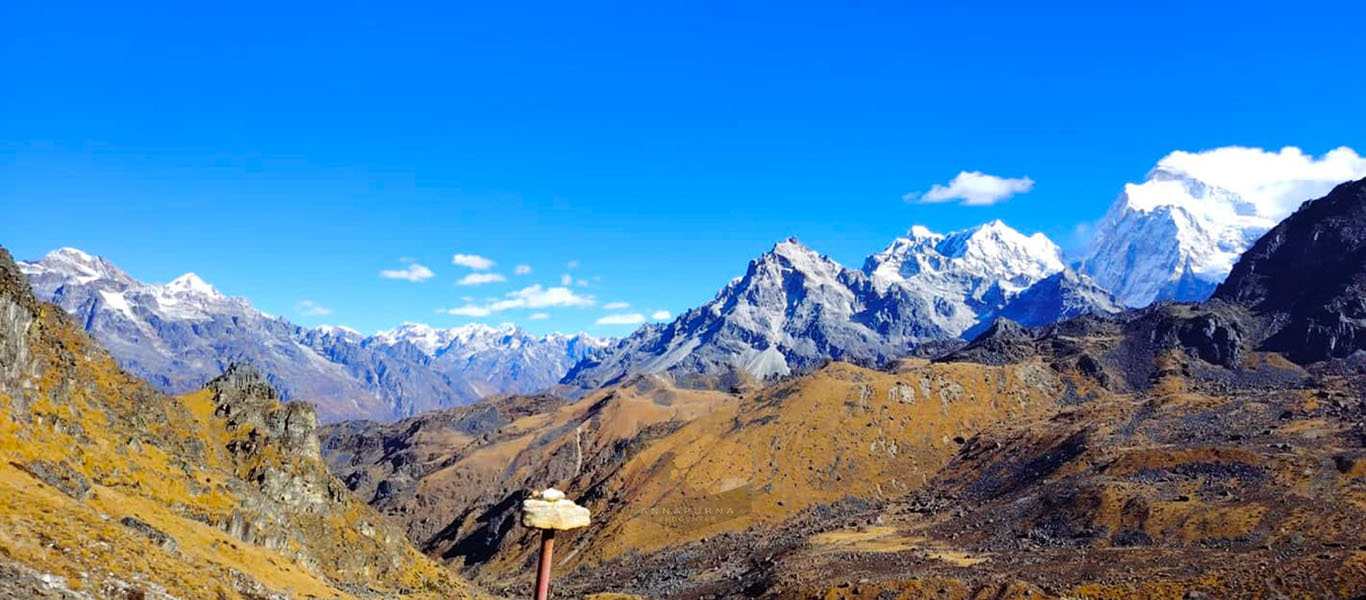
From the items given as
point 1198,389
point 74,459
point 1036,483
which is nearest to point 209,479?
point 74,459

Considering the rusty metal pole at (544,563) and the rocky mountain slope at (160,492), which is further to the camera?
the rocky mountain slope at (160,492)

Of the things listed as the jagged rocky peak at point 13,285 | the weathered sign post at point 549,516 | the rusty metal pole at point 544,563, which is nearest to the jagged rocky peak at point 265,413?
the jagged rocky peak at point 13,285

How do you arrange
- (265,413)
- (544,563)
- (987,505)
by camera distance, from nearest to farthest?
(544,563) < (265,413) < (987,505)

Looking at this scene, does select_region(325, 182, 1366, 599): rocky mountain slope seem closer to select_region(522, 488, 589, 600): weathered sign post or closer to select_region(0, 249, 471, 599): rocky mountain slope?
select_region(0, 249, 471, 599): rocky mountain slope

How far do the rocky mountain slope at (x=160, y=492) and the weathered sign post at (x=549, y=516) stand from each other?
2939 cm

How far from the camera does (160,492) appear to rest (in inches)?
3000

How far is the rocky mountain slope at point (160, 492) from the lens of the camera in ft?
143

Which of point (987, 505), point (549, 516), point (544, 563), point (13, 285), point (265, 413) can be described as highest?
point (13, 285)

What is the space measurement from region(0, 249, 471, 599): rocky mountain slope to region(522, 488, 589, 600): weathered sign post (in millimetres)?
29390

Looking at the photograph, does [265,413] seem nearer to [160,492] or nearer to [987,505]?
[160,492]

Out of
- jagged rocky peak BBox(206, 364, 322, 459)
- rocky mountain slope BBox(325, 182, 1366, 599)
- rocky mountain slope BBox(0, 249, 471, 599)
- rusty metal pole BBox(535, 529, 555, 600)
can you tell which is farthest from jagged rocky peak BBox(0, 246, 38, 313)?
rusty metal pole BBox(535, 529, 555, 600)

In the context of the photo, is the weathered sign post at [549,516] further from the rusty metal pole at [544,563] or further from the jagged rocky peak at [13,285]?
the jagged rocky peak at [13,285]

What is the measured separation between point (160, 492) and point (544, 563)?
3004 inches

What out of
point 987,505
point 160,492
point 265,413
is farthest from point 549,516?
point 987,505
